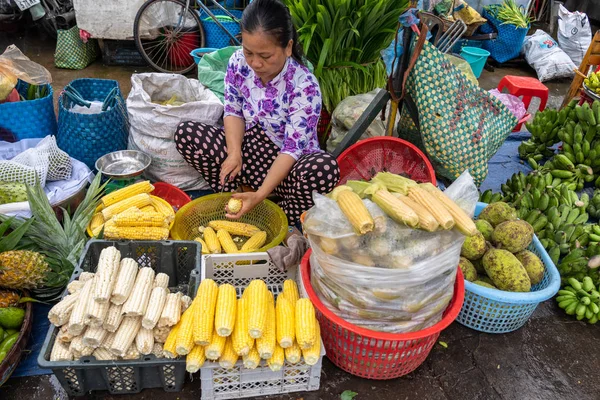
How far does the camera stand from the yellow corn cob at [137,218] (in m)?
2.70

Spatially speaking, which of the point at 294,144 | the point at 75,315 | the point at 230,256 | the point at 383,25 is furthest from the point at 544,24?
the point at 75,315

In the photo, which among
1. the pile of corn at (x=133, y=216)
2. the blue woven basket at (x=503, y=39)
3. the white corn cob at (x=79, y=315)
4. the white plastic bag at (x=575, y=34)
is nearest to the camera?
the white corn cob at (x=79, y=315)

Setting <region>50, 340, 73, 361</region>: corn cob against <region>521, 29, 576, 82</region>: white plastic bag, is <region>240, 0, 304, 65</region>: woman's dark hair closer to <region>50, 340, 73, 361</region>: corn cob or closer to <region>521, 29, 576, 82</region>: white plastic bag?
<region>50, 340, 73, 361</region>: corn cob

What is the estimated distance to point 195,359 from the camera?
1986 millimetres

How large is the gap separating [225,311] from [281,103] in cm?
158

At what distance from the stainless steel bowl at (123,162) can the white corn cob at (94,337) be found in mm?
1563

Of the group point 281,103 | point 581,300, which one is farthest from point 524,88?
point 281,103

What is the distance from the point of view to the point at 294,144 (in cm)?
302

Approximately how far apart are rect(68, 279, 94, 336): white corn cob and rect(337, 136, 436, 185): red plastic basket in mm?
2114

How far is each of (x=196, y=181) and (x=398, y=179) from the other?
6.25 ft

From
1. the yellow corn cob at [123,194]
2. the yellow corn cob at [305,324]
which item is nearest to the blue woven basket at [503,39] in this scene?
the yellow corn cob at [123,194]

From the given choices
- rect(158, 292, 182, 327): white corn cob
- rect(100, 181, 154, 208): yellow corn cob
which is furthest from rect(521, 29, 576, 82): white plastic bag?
rect(158, 292, 182, 327): white corn cob

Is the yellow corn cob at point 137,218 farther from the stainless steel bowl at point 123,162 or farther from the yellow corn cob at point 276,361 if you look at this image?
the yellow corn cob at point 276,361

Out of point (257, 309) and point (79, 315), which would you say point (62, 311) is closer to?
point (79, 315)
